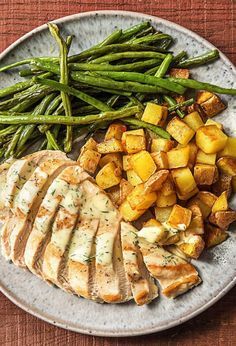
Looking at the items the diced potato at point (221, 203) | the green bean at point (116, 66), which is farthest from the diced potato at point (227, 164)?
the green bean at point (116, 66)

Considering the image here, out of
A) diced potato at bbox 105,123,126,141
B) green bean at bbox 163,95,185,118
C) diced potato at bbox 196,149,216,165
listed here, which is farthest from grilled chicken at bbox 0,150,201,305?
green bean at bbox 163,95,185,118

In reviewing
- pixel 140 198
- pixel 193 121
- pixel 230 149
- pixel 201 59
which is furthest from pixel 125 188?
pixel 201 59

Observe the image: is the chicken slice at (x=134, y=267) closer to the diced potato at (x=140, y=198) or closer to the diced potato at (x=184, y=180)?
the diced potato at (x=140, y=198)

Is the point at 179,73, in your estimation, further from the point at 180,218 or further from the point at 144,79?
the point at 180,218

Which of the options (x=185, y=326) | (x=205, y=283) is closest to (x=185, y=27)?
(x=205, y=283)

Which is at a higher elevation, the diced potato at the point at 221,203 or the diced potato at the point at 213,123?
the diced potato at the point at 213,123

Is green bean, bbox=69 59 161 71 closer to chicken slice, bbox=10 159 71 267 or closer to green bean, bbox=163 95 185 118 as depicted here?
green bean, bbox=163 95 185 118
